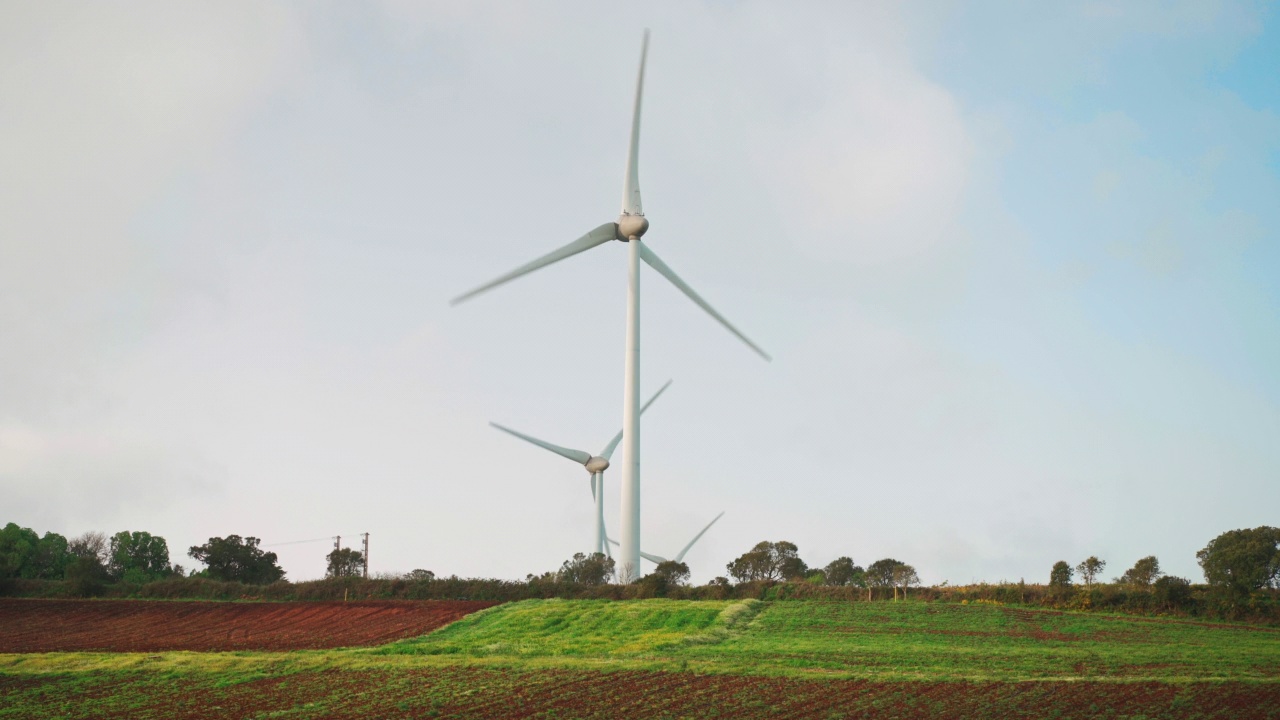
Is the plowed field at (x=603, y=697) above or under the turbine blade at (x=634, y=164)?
under

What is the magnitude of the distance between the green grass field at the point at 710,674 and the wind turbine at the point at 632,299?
35.0 ft

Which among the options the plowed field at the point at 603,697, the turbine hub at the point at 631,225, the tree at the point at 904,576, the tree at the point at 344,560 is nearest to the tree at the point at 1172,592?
the tree at the point at 904,576

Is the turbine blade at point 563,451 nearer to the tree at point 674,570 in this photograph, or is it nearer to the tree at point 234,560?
the tree at point 674,570

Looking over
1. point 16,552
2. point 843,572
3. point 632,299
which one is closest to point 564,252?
point 632,299

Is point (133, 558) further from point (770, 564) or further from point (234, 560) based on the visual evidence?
point (770, 564)

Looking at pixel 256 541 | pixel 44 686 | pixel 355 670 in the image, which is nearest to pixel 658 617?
pixel 355 670

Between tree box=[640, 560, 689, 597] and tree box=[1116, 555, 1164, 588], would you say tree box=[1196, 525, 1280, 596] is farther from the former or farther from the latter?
tree box=[640, 560, 689, 597]

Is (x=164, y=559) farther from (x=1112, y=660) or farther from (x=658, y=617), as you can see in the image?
(x=1112, y=660)

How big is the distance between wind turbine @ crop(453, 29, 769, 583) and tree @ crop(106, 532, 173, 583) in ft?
184

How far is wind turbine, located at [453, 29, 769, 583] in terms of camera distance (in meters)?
62.2

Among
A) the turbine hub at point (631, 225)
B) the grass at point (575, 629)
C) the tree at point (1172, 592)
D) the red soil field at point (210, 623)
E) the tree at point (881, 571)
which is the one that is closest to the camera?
the grass at point (575, 629)

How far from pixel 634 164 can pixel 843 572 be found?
164 ft

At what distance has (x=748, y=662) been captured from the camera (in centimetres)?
3650

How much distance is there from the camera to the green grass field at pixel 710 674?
26375 mm
